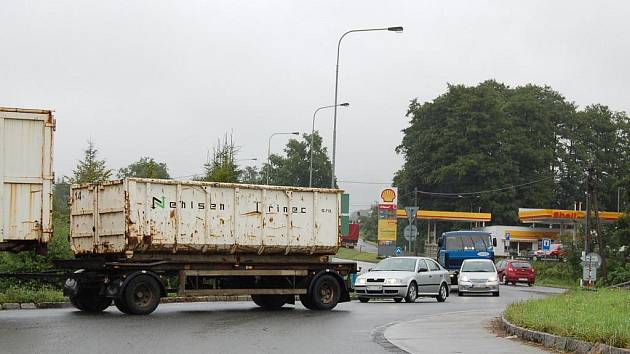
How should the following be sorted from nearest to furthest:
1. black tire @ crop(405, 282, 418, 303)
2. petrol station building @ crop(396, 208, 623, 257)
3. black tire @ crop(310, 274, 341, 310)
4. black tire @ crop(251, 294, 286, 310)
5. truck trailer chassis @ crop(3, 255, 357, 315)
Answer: truck trailer chassis @ crop(3, 255, 357, 315) → black tire @ crop(310, 274, 341, 310) → black tire @ crop(251, 294, 286, 310) → black tire @ crop(405, 282, 418, 303) → petrol station building @ crop(396, 208, 623, 257)

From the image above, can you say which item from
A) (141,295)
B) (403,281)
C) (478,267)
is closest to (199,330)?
(141,295)

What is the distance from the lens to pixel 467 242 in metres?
41.4

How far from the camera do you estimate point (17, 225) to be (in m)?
16.9

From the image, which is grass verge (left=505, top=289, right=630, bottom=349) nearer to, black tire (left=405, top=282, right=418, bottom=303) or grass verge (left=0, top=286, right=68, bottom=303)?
black tire (left=405, top=282, right=418, bottom=303)

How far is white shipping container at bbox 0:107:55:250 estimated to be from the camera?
55.2ft

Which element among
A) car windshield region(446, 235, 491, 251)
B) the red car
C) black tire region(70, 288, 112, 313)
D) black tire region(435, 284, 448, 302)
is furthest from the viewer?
the red car

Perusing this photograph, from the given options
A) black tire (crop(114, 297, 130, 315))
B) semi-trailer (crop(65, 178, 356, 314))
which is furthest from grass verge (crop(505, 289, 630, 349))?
black tire (crop(114, 297, 130, 315))

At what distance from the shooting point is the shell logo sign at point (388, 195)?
49.9 metres

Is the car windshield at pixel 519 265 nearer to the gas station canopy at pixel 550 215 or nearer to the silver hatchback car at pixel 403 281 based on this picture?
the silver hatchback car at pixel 403 281

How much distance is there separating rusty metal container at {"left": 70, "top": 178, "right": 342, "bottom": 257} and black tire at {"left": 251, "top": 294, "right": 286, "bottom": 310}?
166 cm

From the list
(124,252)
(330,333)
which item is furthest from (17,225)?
(330,333)

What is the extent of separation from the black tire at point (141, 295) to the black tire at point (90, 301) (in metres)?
0.95

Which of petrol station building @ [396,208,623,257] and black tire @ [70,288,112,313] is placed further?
petrol station building @ [396,208,623,257]

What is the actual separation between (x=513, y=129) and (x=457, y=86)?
748 cm
